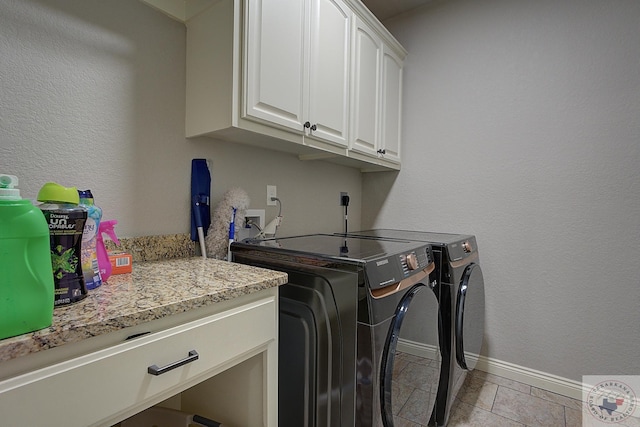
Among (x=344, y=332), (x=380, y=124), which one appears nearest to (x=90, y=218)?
(x=344, y=332)

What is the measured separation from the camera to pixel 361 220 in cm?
272

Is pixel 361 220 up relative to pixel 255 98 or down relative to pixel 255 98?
down

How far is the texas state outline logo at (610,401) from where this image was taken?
5.63 feet

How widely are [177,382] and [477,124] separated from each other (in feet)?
7.52

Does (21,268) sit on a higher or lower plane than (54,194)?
lower

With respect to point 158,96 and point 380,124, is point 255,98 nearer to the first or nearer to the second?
point 158,96

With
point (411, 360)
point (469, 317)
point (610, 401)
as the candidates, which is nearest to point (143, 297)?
point (411, 360)

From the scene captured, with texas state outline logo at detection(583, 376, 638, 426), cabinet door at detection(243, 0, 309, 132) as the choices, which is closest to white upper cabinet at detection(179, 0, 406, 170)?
cabinet door at detection(243, 0, 309, 132)

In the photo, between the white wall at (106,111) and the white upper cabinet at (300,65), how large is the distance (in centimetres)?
38

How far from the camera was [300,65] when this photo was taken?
1.42 m

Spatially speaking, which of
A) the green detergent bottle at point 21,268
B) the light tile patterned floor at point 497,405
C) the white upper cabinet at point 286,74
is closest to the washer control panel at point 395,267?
the light tile patterned floor at point 497,405

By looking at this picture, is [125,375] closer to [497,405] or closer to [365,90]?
[365,90]

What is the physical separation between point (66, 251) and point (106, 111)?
0.66 metres

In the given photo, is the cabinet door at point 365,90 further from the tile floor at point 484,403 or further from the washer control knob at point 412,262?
the tile floor at point 484,403
